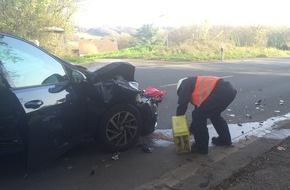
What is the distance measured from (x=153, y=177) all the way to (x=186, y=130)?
925mm

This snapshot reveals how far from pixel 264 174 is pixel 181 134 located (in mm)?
1185

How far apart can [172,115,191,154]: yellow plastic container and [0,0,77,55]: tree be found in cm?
1644

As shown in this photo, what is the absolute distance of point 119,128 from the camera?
493 cm

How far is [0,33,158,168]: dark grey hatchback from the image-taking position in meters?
3.82

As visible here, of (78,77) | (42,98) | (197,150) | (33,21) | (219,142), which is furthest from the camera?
(33,21)

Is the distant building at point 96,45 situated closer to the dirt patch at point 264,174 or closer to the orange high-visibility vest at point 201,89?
the orange high-visibility vest at point 201,89

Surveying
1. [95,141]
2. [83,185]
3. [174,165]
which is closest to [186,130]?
[174,165]

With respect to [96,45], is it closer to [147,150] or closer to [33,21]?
[33,21]

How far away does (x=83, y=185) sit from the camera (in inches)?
160

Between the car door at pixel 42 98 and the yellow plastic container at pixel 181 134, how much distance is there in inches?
49.9

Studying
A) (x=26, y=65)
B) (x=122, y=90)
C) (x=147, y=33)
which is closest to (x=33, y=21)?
(x=122, y=90)

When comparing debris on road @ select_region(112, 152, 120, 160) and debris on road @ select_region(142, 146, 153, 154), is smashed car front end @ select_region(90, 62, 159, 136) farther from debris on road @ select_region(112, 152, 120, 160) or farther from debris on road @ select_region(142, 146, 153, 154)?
debris on road @ select_region(112, 152, 120, 160)

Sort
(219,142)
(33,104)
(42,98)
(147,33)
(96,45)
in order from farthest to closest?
(147,33)
(96,45)
(219,142)
(42,98)
(33,104)

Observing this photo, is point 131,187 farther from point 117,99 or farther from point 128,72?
point 128,72
